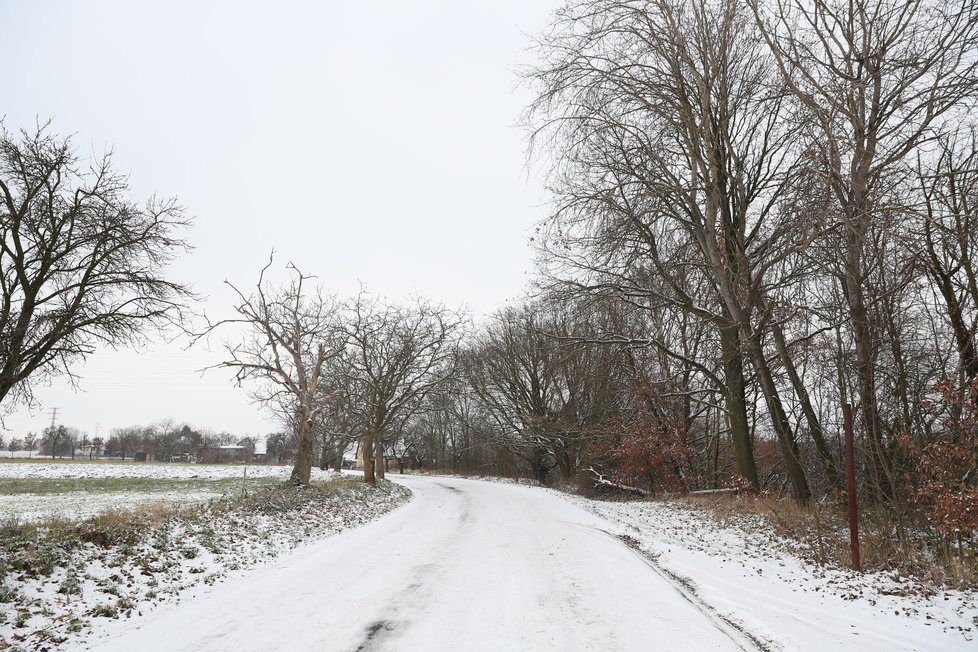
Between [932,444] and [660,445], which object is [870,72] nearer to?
[932,444]

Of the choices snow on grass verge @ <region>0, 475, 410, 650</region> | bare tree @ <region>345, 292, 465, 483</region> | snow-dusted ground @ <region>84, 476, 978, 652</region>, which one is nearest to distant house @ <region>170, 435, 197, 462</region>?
bare tree @ <region>345, 292, 465, 483</region>

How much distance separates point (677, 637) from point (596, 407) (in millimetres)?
24581

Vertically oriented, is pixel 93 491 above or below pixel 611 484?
below

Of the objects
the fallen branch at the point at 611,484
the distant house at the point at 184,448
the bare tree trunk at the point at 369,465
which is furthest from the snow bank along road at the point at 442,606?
the distant house at the point at 184,448

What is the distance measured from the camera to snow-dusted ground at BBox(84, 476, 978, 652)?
203 inches

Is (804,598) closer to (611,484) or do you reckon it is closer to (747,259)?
(747,259)

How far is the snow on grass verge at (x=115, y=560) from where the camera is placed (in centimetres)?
555

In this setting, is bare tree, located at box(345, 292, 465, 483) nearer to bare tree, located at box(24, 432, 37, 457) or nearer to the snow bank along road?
the snow bank along road

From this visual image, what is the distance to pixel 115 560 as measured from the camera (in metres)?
7.26

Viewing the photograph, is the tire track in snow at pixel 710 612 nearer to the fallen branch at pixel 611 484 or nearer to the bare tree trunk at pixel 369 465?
the fallen branch at pixel 611 484

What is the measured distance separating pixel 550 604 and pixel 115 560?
572 centimetres

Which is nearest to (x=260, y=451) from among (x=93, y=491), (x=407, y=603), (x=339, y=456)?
(x=339, y=456)

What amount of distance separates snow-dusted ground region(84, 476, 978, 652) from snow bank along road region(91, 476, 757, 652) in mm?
22

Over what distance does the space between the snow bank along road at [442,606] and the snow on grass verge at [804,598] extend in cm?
47
